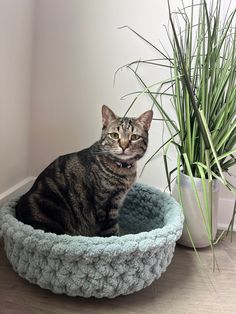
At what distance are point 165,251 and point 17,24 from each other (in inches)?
41.0

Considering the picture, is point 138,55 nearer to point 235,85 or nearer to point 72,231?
point 235,85

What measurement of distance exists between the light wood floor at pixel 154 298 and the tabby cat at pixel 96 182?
204mm

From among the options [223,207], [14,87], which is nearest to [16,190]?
[14,87]

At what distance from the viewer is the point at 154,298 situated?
3.13 ft

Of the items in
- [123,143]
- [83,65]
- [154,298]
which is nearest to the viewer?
[154,298]

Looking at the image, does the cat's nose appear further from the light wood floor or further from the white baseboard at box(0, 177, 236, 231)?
the white baseboard at box(0, 177, 236, 231)

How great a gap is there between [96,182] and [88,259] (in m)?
0.33

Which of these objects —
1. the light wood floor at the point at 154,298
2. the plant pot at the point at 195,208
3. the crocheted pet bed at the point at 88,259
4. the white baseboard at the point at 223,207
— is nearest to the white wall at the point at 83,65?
the white baseboard at the point at 223,207

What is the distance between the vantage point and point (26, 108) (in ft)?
4.98

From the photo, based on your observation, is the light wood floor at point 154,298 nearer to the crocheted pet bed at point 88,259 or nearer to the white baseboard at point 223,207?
the crocheted pet bed at point 88,259

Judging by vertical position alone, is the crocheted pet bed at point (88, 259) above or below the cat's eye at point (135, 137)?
below

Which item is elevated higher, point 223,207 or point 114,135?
point 114,135

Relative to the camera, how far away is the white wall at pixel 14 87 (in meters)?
1.25

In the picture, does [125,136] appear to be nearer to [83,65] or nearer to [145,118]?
[145,118]
